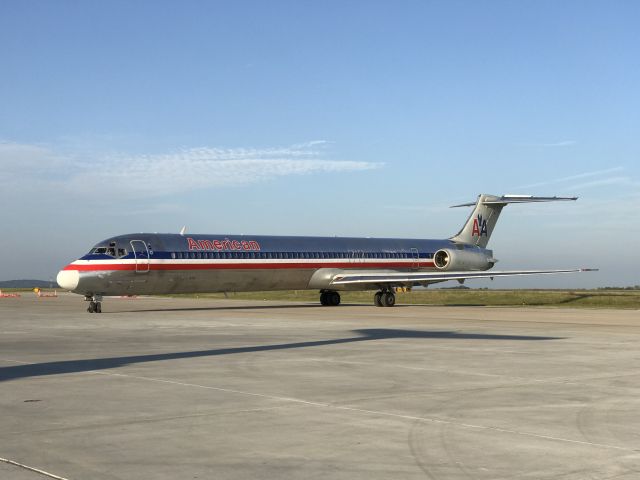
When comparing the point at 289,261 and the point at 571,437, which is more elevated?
the point at 289,261

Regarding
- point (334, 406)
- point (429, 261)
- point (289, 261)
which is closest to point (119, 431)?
point (334, 406)

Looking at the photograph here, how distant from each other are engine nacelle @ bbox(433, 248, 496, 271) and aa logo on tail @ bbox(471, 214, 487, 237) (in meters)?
1.38

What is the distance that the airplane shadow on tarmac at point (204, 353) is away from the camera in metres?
12.9

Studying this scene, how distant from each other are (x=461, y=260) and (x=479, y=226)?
161 inches

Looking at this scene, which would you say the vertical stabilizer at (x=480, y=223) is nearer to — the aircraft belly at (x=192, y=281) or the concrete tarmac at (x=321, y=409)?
the aircraft belly at (x=192, y=281)

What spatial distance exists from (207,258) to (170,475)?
3078 centimetres

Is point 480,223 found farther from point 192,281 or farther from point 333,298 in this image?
point 192,281

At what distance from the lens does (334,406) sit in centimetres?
943

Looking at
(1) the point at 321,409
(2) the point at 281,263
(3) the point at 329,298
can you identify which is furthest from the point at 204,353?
(3) the point at 329,298

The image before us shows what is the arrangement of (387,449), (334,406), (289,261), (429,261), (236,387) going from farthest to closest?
(429,261) → (289,261) → (236,387) → (334,406) → (387,449)

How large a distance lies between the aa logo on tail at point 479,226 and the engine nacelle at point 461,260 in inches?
54.3

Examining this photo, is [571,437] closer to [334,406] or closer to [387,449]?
[387,449]

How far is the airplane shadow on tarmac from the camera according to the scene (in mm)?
12891

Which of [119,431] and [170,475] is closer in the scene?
[170,475]
